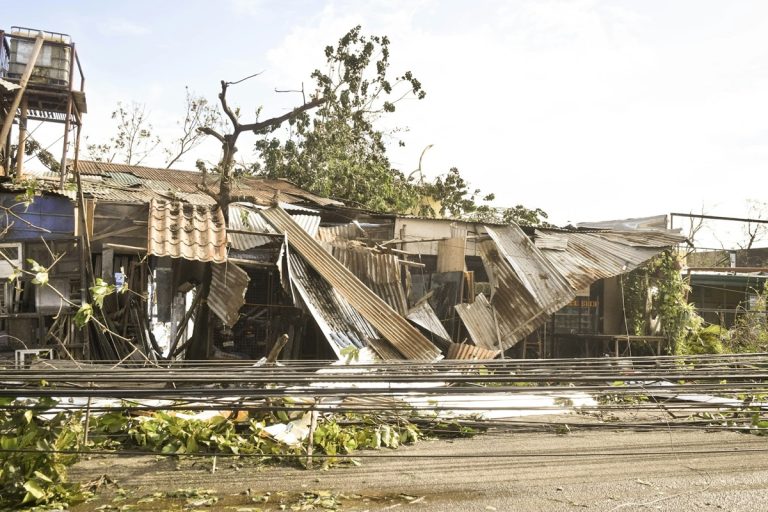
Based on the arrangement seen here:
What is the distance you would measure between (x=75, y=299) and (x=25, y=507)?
20.8 feet

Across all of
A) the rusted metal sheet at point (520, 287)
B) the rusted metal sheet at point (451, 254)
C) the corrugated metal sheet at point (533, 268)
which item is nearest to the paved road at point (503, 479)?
the rusted metal sheet at point (520, 287)

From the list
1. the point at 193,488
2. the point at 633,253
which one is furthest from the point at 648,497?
the point at 633,253

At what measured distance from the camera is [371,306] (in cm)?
1120

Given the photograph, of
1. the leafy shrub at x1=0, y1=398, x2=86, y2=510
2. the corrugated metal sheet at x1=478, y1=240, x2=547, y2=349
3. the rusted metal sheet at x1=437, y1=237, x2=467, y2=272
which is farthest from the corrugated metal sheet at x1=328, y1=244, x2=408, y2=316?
the leafy shrub at x1=0, y1=398, x2=86, y2=510

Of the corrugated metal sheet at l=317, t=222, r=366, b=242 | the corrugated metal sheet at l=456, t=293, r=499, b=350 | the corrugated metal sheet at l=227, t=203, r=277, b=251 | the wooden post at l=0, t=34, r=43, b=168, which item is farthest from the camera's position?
the wooden post at l=0, t=34, r=43, b=168

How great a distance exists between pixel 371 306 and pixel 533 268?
433 centimetres

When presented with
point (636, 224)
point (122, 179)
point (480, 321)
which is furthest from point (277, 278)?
point (636, 224)

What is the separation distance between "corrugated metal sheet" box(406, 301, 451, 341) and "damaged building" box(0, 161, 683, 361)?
30 millimetres

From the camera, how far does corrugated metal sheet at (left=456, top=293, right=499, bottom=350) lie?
42.0 feet

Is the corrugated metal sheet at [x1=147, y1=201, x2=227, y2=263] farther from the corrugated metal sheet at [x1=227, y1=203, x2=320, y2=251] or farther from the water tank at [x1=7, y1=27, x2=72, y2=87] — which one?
the water tank at [x1=7, y1=27, x2=72, y2=87]

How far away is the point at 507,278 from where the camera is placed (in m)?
13.8

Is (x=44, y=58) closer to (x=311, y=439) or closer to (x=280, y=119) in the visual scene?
(x=280, y=119)

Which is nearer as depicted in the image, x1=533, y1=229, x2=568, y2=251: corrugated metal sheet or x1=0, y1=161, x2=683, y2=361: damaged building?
x1=0, y1=161, x2=683, y2=361: damaged building

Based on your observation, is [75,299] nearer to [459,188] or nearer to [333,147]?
[333,147]
